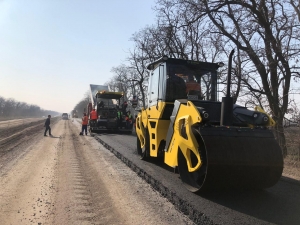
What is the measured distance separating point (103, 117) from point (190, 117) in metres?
17.5

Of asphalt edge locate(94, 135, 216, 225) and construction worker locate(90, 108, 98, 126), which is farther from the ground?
construction worker locate(90, 108, 98, 126)

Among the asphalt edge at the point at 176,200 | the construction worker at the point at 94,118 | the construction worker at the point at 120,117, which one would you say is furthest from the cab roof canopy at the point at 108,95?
the asphalt edge at the point at 176,200

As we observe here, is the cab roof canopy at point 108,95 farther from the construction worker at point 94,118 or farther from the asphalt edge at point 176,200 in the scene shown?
the asphalt edge at point 176,200

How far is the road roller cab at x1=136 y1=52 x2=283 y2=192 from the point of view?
4730mm

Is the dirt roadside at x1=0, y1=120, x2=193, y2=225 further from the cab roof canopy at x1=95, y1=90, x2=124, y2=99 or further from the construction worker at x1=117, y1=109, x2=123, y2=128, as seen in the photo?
the cab roof canopy at x1=95, y1=90, x2=124, y2=99

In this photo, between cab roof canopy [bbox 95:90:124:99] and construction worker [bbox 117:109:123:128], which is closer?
construction worker [bbox 117:109:123:128]

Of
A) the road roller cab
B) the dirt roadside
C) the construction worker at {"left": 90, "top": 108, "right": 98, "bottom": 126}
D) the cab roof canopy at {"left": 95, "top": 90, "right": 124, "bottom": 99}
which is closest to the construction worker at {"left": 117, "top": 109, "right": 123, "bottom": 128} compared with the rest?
the construction worker at {"left": 90, "top": 108, "right": 98, "bottom": 126}

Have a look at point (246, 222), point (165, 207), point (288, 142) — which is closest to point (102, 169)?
point (165, 207)

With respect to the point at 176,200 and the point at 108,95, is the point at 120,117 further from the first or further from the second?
the point at 176,200

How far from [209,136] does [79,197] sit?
2.58 metres

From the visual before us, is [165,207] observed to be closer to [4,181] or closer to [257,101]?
[4,181]

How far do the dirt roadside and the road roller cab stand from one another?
2.71ft

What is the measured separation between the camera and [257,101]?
1273cm

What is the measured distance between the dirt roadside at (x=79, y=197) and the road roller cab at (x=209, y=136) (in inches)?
32.5
